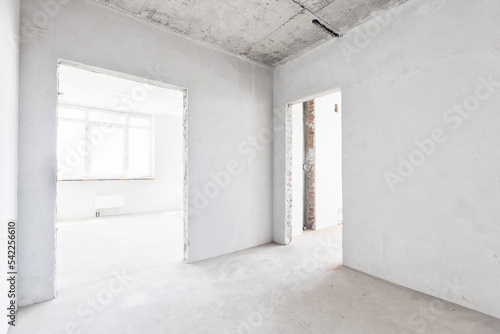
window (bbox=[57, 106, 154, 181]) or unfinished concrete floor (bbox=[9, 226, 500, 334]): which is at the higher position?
window (bbox=[57, 106, 154, 181])

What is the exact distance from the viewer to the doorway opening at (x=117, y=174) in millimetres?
3412

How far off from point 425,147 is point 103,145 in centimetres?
703

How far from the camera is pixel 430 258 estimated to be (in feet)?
7.45

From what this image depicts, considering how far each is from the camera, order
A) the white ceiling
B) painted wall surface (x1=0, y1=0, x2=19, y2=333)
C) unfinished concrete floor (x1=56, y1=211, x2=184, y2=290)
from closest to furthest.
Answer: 1. painted wall surface (x1=0, y1=0, x2=19, y2=333)
2. unfinished concrete floor (x1=56, y1=211, x2=184, y2=290)
3. the white ceiling

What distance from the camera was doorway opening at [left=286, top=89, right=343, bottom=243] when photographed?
4.40 meters

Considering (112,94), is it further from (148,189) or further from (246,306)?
Result: (246,306)

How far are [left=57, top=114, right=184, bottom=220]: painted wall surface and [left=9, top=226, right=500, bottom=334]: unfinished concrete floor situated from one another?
3.54 meters

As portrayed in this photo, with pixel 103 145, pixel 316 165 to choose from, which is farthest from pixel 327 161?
pixel 103 145

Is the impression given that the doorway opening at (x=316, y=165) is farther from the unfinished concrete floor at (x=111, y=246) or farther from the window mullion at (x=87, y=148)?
the window mullion at (x=87, y=148)

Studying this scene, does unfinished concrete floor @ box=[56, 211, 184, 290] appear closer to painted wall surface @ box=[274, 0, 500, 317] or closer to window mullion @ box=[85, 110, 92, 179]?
window mullion @ box=[85, 110, 92, 179]

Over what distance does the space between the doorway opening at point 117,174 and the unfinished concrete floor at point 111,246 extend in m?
0.01

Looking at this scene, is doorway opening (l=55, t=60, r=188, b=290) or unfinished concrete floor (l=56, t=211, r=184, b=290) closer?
unfinished concrete floor (l=56, t=211, r=184, b=290)

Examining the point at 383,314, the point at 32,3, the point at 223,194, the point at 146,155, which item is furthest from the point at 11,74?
the point at 146,155

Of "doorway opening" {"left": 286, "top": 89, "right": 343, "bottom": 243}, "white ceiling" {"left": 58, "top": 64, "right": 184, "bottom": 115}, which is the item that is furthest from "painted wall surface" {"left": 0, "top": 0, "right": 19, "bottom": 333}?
"doorway opening" {"left": 286, "top": 89, "right": 343, "bottom": 243}
